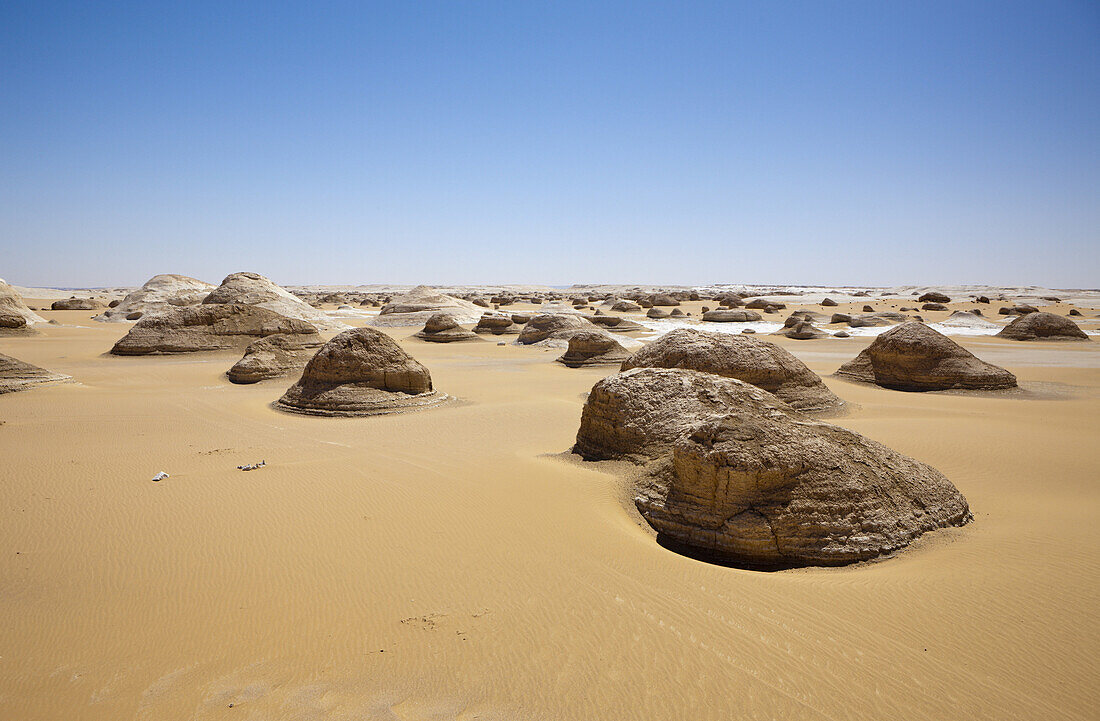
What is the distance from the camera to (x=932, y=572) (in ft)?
12.4

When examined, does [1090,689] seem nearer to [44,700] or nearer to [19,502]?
[44,700]

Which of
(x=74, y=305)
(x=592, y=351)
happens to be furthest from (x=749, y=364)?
(x=74, y=305)

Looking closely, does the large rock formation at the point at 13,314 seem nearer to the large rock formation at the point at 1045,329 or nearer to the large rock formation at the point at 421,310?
the large rock formation at the point at 421,310

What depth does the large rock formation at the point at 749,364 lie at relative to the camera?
9.19m

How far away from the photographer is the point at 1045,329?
899 inches

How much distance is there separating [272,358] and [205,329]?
17.6ft

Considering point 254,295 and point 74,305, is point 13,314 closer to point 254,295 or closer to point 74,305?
point 254,295

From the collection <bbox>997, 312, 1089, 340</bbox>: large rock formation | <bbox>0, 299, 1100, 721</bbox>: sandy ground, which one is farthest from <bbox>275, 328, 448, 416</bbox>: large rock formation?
<bbox>997, 312, 1089, 340</bbox>: large rock formation

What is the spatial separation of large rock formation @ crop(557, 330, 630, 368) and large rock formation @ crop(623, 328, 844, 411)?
7.04 meters

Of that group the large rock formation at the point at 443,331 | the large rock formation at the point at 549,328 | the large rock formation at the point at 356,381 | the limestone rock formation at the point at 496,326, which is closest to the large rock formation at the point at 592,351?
the large rock formation at the point at 549,328

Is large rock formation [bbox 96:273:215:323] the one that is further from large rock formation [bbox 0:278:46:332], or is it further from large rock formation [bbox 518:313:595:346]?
large rock formation [bbox 518:313:595:346]

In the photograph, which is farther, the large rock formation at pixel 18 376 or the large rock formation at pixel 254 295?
the large rock formation at pixel 254 295

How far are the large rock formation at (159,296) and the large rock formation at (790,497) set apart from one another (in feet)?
91.8

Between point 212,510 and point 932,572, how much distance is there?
5.43 meters
